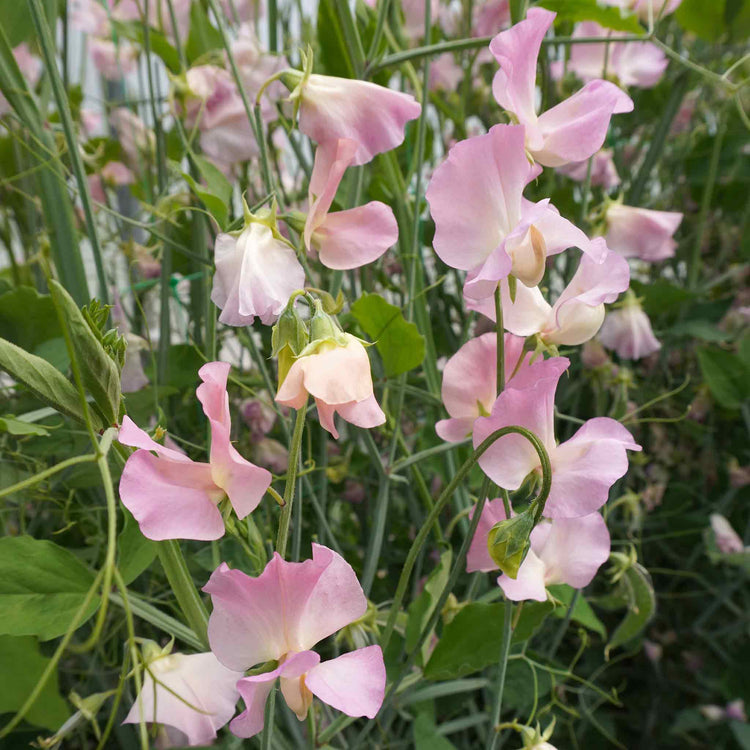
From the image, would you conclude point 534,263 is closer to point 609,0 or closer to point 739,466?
point 609,0

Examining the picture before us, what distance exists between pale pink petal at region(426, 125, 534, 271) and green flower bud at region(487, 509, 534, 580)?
0.10 metres

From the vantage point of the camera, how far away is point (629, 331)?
0.72 metres

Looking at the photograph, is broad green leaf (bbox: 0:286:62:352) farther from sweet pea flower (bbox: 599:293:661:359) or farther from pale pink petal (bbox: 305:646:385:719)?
sweet pea flower (bbox: 599:293:661:359)

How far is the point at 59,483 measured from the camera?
22.5 inches

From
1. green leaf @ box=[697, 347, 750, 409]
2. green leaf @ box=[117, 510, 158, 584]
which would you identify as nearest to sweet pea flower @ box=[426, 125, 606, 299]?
green leaf @ box=[117, 510, 158, 584]

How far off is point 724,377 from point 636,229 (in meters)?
0.29

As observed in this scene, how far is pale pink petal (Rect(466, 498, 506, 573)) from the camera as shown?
366mm

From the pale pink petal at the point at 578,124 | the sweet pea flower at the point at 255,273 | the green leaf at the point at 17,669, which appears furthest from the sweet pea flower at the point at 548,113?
the green leaf at the point at 17,669

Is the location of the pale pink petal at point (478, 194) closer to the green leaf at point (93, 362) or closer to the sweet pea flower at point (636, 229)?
the green leaf at point (93, 362)

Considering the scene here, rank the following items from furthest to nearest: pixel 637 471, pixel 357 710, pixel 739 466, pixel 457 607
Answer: pixel 739 466, pixel 637 471, pixel 457 607, pixel 357 710

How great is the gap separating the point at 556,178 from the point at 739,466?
49 cm

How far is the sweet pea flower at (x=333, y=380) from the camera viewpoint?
0.27 m

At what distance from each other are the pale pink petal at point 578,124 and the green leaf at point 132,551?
0.89ft

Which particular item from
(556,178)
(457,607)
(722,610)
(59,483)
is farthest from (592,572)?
(722,610)
